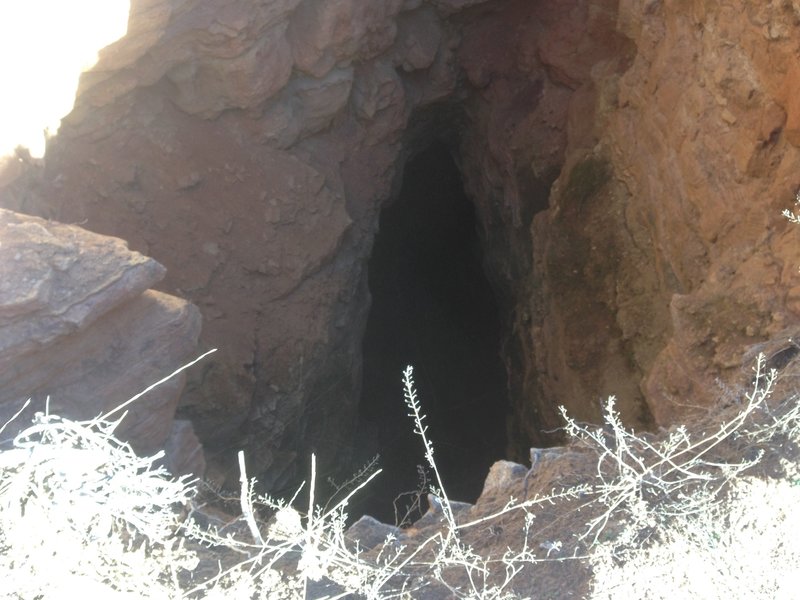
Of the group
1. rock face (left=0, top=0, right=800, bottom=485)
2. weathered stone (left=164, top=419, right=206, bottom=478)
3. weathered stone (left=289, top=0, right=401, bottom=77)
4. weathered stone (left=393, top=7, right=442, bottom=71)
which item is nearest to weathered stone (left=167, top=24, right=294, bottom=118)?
rock face (left=0, top=0, right=800, bottom=485)

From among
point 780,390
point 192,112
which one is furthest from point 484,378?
point 780,390

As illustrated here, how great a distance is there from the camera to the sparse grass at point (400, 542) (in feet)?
6.35

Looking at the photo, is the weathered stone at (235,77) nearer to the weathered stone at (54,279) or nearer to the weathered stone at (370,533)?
the weathered stone at (54,279)

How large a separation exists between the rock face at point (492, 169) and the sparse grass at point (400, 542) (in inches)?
35.9

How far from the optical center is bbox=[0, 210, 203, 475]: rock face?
2707 mm

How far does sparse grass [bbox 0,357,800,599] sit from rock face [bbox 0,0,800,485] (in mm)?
913

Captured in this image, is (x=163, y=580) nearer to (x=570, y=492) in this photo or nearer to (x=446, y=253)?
(x=570, y=492)

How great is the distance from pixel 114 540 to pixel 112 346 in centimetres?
122

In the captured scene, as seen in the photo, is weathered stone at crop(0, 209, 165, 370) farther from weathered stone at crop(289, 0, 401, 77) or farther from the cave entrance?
the cave entrance

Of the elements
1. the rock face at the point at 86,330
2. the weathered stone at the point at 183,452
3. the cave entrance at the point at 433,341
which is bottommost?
the cave entrance at the point at 433,341

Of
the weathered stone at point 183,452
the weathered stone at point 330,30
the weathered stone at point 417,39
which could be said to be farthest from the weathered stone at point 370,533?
the weathered stone at point 417,39

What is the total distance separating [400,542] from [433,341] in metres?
4.93

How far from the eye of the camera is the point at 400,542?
7.83 feet

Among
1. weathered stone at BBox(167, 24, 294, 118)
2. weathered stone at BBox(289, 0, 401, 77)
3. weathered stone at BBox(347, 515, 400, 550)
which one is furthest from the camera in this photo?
weathered stone at BBox(289, 0, 401, 77)
